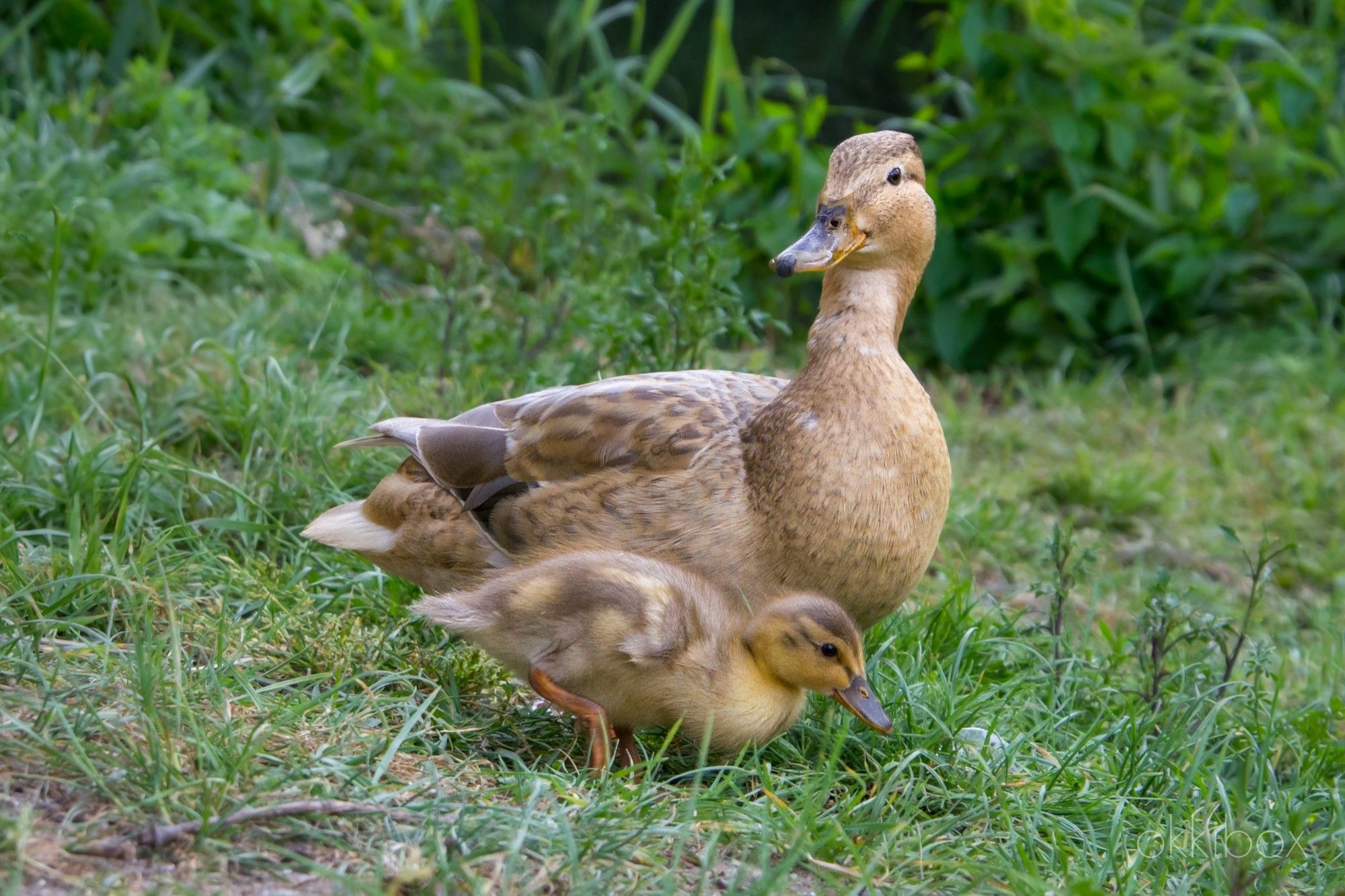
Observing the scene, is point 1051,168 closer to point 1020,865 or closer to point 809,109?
point 809,109

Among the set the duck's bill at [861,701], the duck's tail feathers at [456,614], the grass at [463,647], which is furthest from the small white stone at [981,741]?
the duck's tail feathers at [456,614]

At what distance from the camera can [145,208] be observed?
6270 mm

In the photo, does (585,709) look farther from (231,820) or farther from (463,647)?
(231,820)

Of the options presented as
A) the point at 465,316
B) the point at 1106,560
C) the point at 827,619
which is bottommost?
the point at 1106,560

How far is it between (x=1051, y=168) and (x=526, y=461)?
13.6 ft

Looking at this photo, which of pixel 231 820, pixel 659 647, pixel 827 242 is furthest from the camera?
pixel 827 242

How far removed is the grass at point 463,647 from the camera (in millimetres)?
2900

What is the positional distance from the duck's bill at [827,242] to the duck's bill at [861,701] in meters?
0.97

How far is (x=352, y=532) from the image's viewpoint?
3980 mm

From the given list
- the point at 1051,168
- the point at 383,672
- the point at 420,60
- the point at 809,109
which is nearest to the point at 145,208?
the point at 420,60

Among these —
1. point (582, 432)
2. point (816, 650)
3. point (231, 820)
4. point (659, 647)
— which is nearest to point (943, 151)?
point (582, 432)

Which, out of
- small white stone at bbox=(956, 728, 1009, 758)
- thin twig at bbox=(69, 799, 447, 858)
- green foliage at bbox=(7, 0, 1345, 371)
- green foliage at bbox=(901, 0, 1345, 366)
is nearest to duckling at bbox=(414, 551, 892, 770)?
small white stone at bbox=(956, 728, 1009, 758)

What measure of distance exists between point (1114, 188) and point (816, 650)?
443cm

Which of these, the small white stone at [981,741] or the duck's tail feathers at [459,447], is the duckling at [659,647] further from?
the duck's tail feathers at [459,447]
